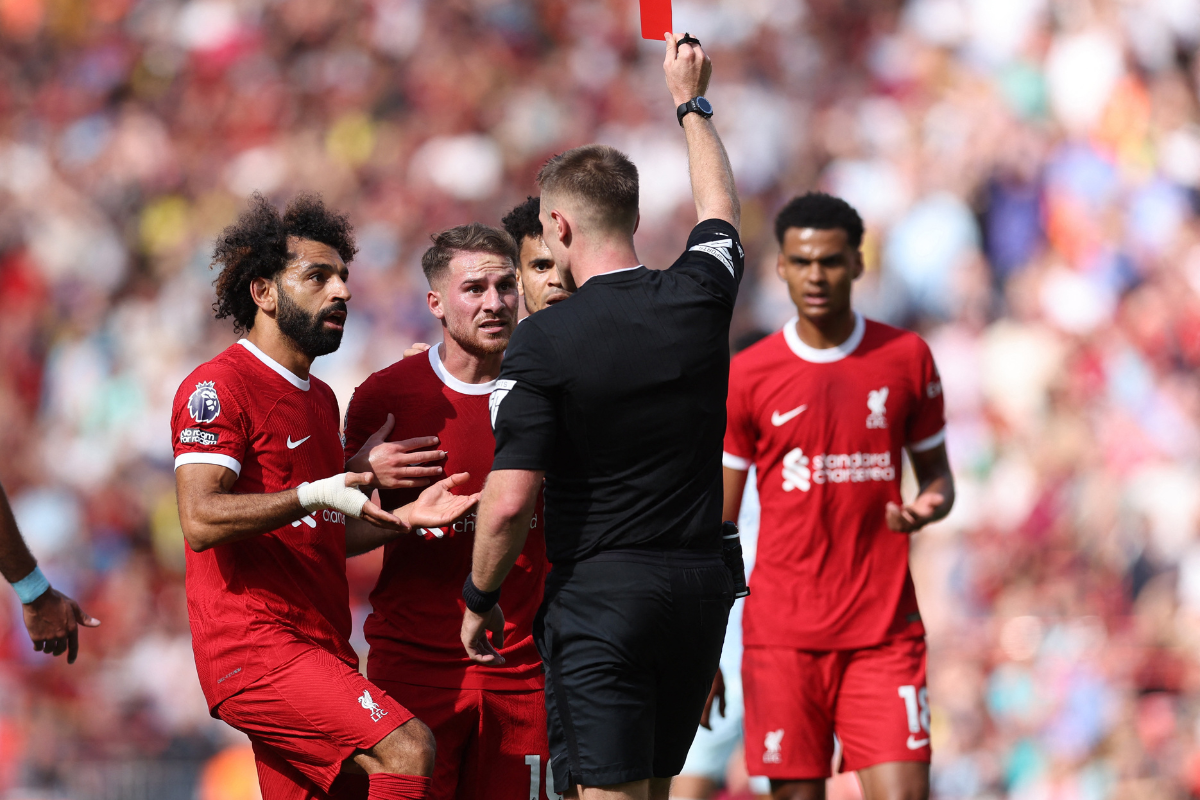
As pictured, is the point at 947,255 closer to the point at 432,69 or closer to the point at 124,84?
the point at 432,69

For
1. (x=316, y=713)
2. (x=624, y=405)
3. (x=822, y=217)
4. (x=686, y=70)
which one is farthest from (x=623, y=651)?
(x=822, y=217)

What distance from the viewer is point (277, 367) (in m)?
5.11

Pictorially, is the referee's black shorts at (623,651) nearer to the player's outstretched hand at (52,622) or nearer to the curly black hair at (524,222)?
the curly black hair at (524,222)

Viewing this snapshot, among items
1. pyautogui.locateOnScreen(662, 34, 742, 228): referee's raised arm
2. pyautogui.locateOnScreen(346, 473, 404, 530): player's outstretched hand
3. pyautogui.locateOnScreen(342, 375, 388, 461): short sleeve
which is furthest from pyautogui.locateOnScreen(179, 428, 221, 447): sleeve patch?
pyautogui.locateOnScreen(662, 34, 742, 228): referee's raised arm

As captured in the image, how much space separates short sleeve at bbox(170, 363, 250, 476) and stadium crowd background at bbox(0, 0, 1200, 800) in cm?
500

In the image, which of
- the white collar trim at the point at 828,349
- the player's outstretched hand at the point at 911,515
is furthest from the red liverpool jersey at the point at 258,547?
the white collar trim at the point at 828,349

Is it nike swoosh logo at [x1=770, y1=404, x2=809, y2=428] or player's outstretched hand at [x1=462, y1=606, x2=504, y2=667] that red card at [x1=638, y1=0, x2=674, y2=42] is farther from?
nike swoosh logo at [x1=770, y1=404, x2=809, y2=428]

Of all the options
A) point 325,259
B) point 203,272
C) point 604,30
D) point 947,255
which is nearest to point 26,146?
point 203,272

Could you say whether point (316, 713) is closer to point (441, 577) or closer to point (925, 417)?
point (441, 577)

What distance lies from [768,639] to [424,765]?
2242mm

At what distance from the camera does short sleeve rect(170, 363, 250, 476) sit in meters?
4.76

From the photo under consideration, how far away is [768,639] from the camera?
640 cm

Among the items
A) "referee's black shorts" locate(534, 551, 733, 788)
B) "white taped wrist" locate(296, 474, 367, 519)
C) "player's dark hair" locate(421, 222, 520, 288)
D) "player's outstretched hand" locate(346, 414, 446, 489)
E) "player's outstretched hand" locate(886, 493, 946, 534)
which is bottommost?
"referee's black shorts" locate(534, 551, 733, 788)

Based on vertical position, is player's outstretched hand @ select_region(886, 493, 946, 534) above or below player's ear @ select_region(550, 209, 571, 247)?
below
